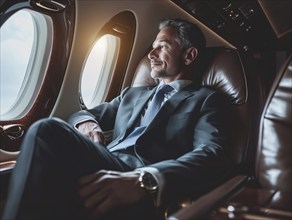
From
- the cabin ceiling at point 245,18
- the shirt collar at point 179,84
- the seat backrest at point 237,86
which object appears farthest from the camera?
the cabin ceiling at point 245,18

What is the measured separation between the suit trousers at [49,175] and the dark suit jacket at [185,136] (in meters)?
0.19

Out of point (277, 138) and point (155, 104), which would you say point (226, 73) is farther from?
point (277, 138)

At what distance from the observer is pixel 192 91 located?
158cm

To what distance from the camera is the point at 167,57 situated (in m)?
1.74

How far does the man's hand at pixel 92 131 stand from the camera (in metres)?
1.49

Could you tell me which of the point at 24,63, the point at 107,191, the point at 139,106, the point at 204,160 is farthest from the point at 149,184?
the point at 24,63

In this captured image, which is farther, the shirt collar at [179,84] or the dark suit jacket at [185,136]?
the shirt collar at [179,84]

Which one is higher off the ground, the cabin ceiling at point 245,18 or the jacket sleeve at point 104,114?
the cabin ceiling at point 245,18

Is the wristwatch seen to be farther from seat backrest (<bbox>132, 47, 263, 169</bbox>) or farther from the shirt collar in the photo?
the shirt collar

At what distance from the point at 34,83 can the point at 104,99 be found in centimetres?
57

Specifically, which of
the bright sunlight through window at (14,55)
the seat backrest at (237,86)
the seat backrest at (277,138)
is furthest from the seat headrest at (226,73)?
the bright sunlight through window at (14,55)

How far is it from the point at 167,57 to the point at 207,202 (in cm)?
108

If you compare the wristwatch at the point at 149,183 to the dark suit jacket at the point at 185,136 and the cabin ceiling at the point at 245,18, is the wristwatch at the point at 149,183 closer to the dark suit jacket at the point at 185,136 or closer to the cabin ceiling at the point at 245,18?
the dark suit jacket at the point at 185,136

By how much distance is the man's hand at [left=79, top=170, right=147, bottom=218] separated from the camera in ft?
3.22
